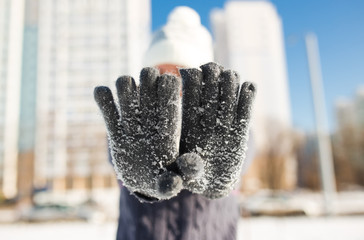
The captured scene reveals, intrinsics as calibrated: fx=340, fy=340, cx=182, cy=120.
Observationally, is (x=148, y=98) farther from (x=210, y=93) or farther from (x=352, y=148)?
(x=352, y=148)

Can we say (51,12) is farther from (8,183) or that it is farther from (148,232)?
(148,232)

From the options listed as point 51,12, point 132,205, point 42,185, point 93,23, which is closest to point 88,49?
point 93,23

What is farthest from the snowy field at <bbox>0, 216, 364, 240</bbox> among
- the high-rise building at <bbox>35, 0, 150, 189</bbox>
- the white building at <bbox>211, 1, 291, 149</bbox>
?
the white building at <bbox>211, 1, 291, 149</bbox>

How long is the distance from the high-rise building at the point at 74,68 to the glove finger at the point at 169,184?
36564 mm

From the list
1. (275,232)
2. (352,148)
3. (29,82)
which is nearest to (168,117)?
(275,232)

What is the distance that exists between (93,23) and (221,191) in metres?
46.9

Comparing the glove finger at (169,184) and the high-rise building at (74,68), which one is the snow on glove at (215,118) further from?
the high-rise building at (74,68)

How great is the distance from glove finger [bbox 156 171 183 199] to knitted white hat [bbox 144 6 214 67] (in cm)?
46

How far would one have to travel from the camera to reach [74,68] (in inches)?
1678

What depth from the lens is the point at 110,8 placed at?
44156 mm

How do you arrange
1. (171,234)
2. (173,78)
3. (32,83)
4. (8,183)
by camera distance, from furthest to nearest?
(32,83), (8,183), (171,234), (173,78)

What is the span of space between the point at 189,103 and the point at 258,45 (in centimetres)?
5968

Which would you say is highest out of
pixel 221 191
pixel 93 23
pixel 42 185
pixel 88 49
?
pixel 93 23

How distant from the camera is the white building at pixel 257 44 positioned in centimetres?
5091
